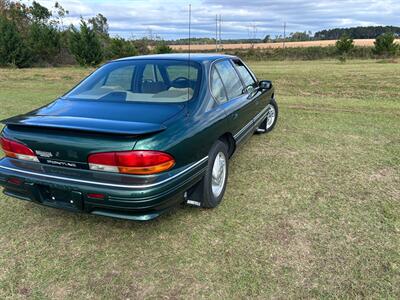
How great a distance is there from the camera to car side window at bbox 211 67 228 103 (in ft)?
10.8

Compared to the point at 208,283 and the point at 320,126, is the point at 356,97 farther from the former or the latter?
the point at 208,283

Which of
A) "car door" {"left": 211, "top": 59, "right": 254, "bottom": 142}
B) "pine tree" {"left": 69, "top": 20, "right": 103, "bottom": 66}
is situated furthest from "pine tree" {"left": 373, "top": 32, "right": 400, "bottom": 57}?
"car door" {"left": 211, "top": 59, "right": 254, "bottom": 142}

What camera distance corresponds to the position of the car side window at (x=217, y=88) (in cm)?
328

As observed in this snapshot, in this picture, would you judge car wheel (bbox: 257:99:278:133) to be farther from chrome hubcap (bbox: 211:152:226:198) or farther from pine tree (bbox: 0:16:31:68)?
pine tree (bbox: 0:16:31:68)

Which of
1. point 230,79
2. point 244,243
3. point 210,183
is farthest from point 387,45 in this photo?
point 244,243

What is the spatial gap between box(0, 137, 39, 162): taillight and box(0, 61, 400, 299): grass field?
73 centimetres

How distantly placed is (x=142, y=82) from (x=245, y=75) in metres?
1.69

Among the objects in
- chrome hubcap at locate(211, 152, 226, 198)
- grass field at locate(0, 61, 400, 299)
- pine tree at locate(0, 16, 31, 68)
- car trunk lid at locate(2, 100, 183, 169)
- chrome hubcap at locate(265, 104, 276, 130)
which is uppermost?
pine tree at locate(0, 16, 31, 68)

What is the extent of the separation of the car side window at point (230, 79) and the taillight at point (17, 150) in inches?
81.4

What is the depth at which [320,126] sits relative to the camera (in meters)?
6.16

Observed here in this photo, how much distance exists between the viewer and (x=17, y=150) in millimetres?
2619

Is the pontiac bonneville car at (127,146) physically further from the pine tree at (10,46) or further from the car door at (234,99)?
the pine tree at (10,46)

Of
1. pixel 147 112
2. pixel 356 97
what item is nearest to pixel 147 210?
pixel 147 112

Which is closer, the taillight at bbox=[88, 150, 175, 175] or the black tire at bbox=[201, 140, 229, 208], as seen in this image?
the taillight at bbox=[88, 150, 175, 175]
